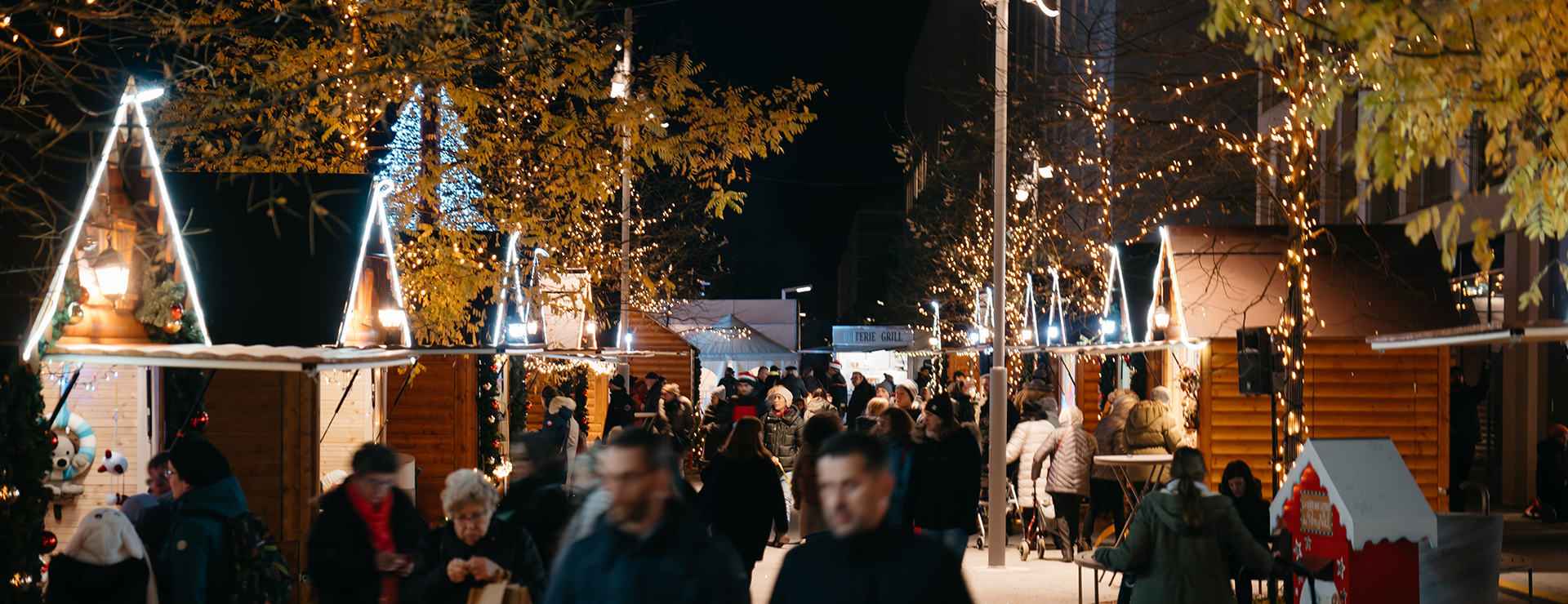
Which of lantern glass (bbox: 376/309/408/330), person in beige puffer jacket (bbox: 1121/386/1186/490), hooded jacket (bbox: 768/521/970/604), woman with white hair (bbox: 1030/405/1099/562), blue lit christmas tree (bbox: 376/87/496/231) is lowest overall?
woman with white hair (bbox: 1030/405/1099/562)

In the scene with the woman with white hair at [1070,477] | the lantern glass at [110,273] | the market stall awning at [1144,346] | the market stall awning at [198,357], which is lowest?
the woman with white hair at [1070,477]

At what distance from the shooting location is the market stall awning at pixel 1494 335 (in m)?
7.33

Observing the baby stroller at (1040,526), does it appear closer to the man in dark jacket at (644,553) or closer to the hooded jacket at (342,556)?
the hooded jacket at (342,556)

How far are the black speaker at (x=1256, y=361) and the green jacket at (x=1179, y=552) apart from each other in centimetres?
462

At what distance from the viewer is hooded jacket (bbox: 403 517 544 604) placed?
5.53m

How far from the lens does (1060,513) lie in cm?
1338

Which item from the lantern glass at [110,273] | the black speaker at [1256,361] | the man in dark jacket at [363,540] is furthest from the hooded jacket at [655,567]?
the black speaker at [1256,361]

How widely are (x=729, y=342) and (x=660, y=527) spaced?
3780 centimetres

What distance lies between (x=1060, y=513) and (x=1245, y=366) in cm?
287

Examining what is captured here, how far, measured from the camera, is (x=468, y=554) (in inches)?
219

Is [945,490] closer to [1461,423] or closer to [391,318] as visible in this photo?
[391,318]

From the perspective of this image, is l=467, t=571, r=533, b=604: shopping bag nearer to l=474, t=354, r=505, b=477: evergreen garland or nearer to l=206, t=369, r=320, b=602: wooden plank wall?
l=206, t=369, r=320, b=602: wooden plank wall

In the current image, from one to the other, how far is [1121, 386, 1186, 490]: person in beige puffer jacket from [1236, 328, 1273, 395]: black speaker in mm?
1693

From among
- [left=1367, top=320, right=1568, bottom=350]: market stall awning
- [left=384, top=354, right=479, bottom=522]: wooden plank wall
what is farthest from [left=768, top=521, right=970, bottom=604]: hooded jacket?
[left=384, top=354, right=479, bottom=522]: wooden plank wall
